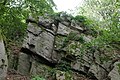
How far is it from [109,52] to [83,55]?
3.82 ft

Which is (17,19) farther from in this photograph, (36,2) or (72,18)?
(72,18)

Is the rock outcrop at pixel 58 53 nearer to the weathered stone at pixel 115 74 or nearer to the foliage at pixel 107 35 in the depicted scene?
the weathered stone at pixel 115 74

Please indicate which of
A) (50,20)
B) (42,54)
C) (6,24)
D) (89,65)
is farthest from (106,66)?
(6,24)

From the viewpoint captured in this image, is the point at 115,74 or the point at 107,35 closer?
the point at 107,35

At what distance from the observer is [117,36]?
771cm

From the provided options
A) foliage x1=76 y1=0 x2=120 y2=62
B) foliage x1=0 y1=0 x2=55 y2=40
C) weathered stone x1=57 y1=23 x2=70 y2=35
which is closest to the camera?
foliage x1=76 y1=0 x2=120 y2=62

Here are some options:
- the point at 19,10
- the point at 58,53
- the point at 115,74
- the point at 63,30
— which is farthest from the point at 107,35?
the point at 19,10

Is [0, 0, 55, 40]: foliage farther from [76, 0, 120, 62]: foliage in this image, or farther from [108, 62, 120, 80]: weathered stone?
[108, 62, 120, 80]: weathered stone

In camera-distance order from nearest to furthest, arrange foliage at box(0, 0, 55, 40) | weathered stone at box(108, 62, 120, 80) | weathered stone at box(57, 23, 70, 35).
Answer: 1. weathered stone at box(108, 62, 120, 80)
2. weathered stone at box(57, 23, 70, 35)
3. foliage at box(0, 0, 55, 40)

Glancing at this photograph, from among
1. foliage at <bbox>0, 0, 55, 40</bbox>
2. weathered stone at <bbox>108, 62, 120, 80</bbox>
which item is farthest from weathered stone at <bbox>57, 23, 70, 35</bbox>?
weathered stone at <bbox>108, 62, 120, 80</bbox>

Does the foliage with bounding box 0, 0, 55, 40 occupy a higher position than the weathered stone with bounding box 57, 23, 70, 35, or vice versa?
the foliage with bounding box 0, 0, 55, 40

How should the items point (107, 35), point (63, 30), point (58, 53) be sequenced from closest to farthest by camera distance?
point (107, 35) < point (58, 53) < point (63, 30)

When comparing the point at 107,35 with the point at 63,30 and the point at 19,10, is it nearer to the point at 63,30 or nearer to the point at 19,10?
the point at 63,30

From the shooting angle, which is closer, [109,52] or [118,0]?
[118,0]
